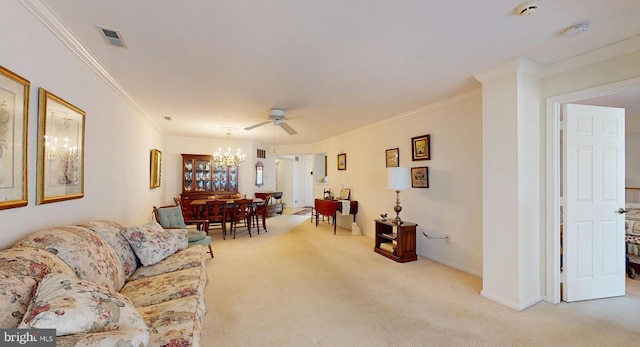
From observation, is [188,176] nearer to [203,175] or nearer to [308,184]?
[203,175]

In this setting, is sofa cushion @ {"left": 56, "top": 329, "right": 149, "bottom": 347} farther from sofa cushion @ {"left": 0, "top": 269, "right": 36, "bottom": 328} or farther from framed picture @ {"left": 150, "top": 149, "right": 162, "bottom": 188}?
framed picture @ {"left": 150, "top": 149, "right": 162, "bottom": 188}

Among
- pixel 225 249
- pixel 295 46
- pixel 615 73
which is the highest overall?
pixel 295 46

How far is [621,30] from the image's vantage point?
1990 millimetres

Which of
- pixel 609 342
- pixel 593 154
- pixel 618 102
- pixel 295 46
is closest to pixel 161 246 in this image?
pixel 295 46

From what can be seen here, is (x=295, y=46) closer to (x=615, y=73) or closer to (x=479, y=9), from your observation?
(x=479, y=9)

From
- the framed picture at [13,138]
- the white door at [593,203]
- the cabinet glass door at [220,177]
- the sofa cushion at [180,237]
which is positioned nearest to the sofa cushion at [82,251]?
the framed picture at [13,138]

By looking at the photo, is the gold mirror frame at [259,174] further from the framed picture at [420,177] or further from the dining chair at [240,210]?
the framed picture at [420,177]

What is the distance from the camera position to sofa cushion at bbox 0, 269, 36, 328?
0.97 metres

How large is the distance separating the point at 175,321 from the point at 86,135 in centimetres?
200

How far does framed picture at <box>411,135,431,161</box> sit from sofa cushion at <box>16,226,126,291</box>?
3.87 meters

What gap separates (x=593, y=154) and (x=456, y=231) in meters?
1.63

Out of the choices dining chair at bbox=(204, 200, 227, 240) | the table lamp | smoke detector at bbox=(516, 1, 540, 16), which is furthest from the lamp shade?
dining chair at bbox=(204, 200, 227, 240)

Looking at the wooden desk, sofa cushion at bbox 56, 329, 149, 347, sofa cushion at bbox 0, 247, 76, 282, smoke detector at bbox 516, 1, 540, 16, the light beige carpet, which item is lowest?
the light beige carpet

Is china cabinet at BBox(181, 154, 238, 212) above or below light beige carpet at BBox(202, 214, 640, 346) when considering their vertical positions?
above
